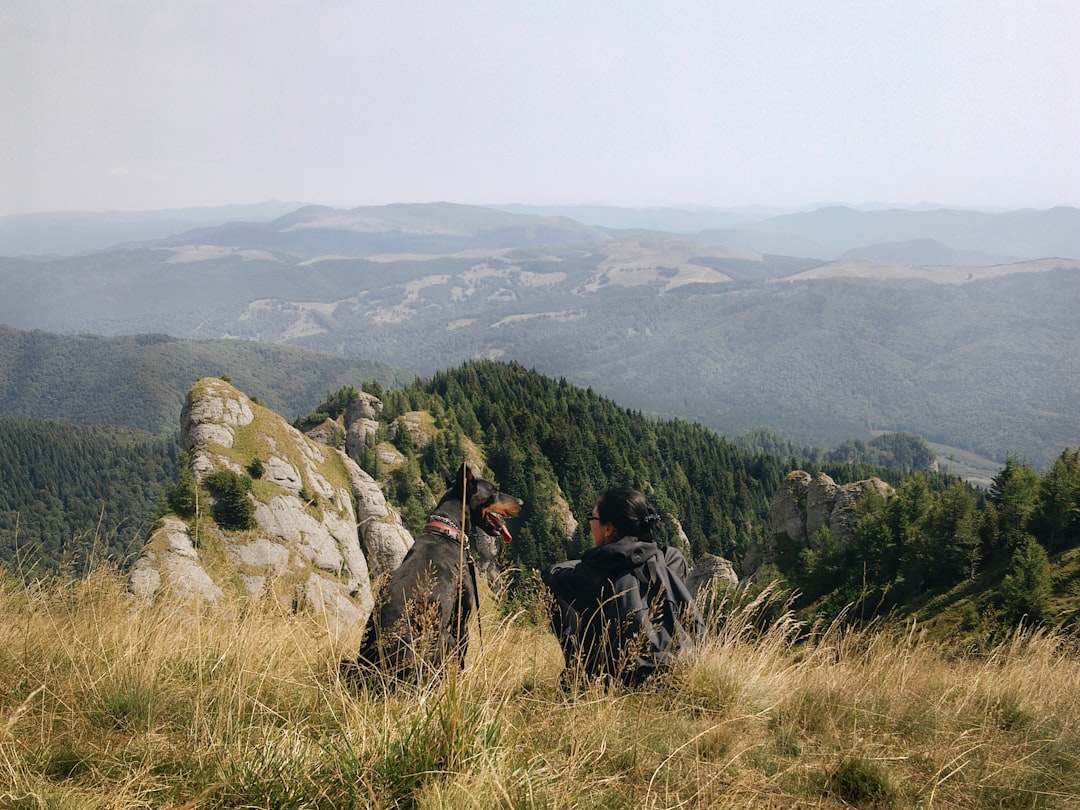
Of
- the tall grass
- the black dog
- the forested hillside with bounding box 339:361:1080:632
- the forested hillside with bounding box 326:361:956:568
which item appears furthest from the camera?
the forested hillside with bounding box 326:361:956:568

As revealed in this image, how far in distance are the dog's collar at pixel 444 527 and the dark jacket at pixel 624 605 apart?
33.0 inches

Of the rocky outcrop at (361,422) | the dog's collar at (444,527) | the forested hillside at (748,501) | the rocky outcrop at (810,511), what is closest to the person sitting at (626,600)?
the dog's collar at (444,527)

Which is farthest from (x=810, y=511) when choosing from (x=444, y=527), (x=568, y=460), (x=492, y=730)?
(x=492, y=730)

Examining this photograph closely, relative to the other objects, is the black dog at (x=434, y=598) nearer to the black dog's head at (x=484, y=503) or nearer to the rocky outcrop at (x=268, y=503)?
the black dog's head at (x=484, y=503)

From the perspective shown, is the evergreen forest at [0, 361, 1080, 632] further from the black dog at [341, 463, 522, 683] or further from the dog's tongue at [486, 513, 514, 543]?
the black dog at [341, 463, 522, 683]

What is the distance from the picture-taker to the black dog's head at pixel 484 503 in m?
5.39

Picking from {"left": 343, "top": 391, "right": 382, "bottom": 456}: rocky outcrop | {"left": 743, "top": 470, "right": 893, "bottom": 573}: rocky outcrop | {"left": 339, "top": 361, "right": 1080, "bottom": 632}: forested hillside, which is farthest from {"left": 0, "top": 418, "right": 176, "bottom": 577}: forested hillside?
{"left": 743, "top": 470, "right": 893, "bottom": 573}: rocky outcrop

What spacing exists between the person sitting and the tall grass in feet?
0.80

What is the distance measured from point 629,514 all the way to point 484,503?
48.6 inches

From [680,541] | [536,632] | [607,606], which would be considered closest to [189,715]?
[607,606]

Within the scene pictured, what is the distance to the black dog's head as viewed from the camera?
5.39 meters

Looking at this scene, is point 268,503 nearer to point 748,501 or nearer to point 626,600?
point 626,600

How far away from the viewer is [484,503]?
217 inches

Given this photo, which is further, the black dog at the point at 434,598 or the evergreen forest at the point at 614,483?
the evergreen forest at the point at 614,483
